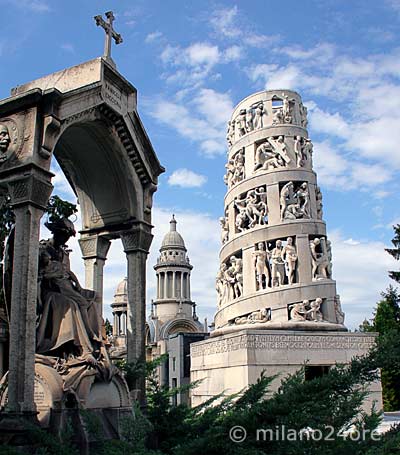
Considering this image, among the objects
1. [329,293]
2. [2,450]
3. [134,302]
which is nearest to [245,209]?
[329,293]

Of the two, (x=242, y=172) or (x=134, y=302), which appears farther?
(x=242, y=172)

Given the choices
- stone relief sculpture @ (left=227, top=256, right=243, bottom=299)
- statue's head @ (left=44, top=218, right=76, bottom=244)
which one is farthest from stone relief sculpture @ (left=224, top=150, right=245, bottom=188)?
statue's head @ (left=44, top=218, right=76, bottom=244)

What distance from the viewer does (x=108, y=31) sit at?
7.85 metres

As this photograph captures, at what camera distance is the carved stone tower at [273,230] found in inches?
703

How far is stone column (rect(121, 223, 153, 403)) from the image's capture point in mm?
7805

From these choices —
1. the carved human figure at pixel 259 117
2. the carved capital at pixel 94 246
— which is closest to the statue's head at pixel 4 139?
the carved capital at pixel 94 246

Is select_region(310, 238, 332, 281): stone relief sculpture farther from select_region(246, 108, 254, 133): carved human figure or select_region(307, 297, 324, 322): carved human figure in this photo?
select_region(246, 108, 254, 133): carved human figure

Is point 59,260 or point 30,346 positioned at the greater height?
point 59,260

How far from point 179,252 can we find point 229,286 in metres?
37.6

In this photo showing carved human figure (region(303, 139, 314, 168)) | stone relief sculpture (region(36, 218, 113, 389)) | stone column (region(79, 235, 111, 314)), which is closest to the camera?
stone relief sculpture (region(36, 218, 113, 389))

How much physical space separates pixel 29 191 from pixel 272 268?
514 inches

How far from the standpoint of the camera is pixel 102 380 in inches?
256

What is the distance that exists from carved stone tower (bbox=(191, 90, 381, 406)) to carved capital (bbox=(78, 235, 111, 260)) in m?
8.64

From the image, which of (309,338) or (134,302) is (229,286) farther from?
(134,302)
